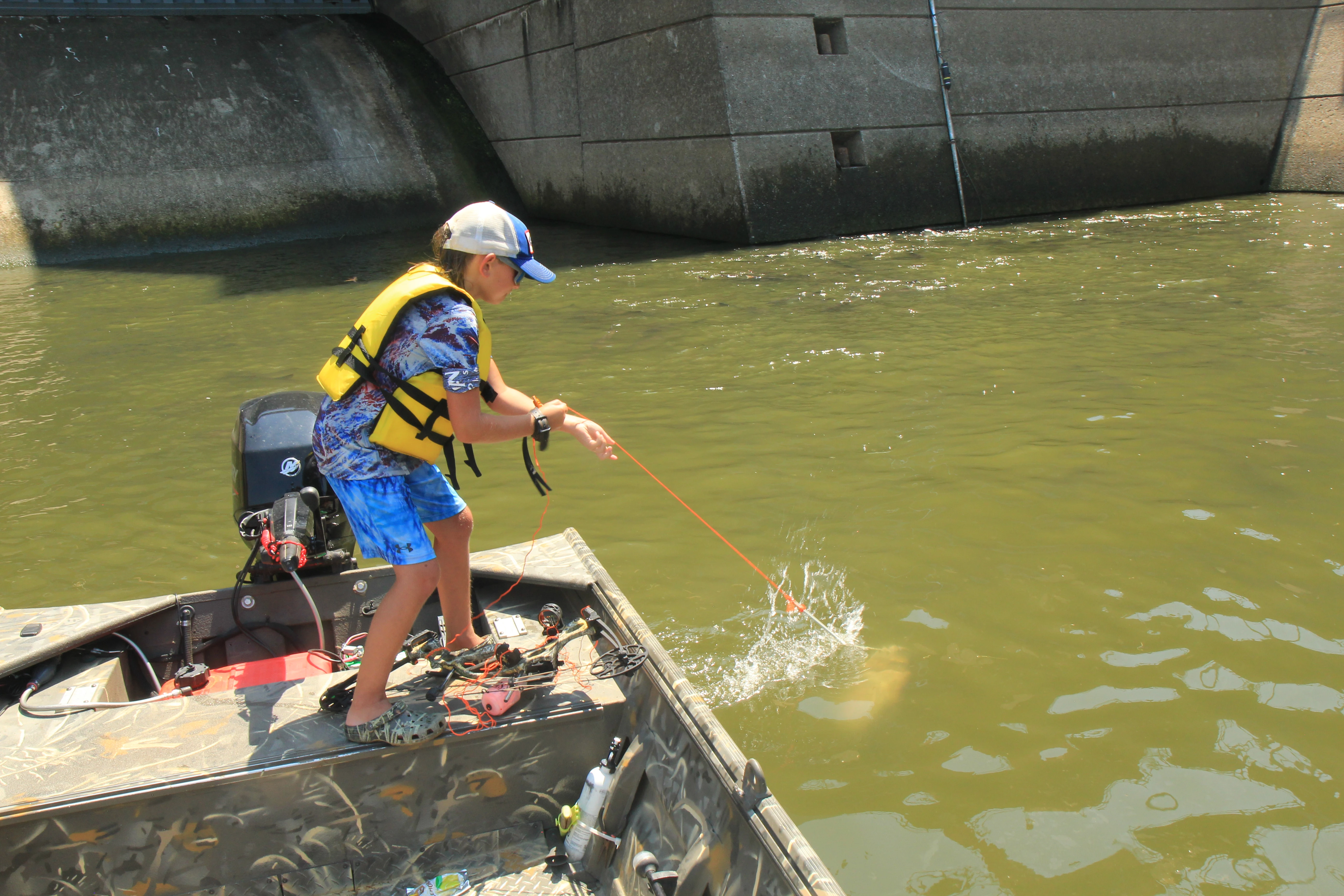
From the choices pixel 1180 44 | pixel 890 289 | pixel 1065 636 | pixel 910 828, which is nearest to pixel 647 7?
pixel 890 289

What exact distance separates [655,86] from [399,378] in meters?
12.6

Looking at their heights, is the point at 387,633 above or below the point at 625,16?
below

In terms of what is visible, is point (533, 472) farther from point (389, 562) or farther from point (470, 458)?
point (389, 562)

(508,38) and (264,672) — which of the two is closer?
(264,672)

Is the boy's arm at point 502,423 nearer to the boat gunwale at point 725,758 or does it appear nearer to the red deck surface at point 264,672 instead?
the boat gunwale at point 725,758

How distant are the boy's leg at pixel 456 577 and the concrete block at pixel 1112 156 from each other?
13.7m

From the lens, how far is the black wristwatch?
3.04 metres

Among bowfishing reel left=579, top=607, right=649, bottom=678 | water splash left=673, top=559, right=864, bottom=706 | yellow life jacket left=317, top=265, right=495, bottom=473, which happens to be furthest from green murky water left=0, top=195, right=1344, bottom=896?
yellow life jacket left=317, top=265, right=495, bottom=473

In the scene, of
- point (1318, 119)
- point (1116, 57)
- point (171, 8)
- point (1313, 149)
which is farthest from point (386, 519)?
point (1318, 119)

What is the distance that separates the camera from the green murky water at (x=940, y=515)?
11.3 feet

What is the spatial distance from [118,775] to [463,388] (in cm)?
147

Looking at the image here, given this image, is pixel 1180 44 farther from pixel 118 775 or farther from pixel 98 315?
pixel 118 775

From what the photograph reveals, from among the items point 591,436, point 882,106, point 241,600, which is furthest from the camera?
point 882,106

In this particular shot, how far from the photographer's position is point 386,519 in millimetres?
3033
